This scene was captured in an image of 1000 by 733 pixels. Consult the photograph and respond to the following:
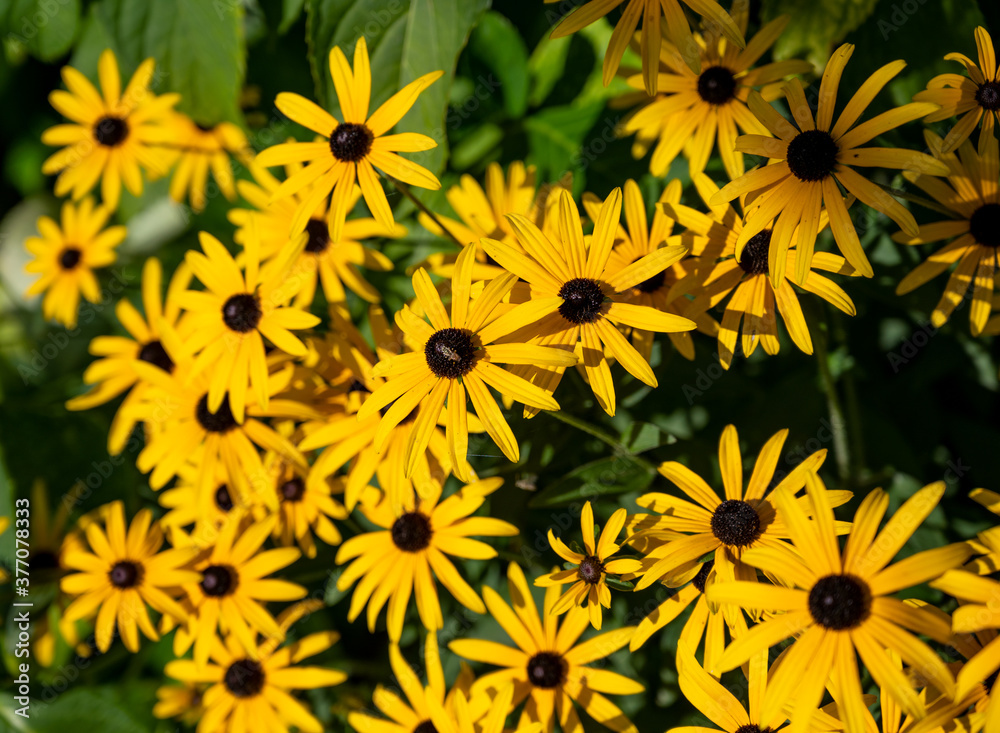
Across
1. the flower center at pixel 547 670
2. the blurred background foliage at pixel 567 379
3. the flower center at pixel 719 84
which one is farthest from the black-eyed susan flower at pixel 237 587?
the flower center at pixel 719 84

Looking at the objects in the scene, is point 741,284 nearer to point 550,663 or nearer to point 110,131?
point 550,663

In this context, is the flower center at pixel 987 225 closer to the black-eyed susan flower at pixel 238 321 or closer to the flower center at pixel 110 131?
the black-eyed susan flower at pixel 238 321

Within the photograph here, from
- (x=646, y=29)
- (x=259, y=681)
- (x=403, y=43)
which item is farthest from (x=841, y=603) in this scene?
(x=403, y=43)

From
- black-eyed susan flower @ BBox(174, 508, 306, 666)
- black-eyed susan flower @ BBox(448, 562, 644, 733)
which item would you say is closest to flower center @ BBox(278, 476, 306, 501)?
black-eyed susan flower @ BBox(174, 508, 306, 666)

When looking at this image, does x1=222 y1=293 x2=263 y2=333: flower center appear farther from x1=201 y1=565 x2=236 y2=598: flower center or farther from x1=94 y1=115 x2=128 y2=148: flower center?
x1=94 y1=115 x2=128 y2=148: flower center

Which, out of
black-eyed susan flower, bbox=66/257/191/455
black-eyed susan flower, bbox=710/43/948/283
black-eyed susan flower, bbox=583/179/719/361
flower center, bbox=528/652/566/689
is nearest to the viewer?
black-eyed susan flower, bbox=710/43/948/283

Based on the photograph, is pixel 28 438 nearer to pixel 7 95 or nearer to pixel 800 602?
pixel 7 95
